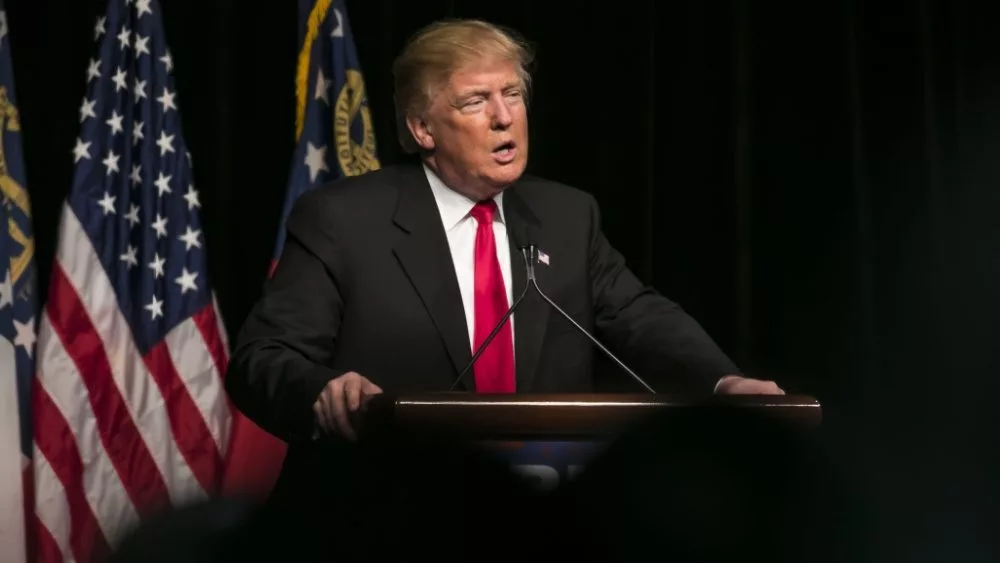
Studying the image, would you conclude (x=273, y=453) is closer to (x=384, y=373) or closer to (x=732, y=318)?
(x=384, y=373)

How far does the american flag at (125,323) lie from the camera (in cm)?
309

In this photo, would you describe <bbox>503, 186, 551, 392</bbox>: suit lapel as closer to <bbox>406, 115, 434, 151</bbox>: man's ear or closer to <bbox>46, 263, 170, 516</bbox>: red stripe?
<bbox>406, 115, 434, 151</bbox>: man's ear

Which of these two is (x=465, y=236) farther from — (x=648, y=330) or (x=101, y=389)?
(x=101, y=389)

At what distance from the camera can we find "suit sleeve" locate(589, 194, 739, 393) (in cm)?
226

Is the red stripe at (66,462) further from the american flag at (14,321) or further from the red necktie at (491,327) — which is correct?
the red necktie at (491,327)

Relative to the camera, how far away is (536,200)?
2.62 metres

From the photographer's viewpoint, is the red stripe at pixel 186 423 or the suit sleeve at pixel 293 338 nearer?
the suit sleeve at pixel 293 338

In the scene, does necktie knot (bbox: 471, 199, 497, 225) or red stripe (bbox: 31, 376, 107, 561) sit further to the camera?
red stripe (bbox: 31, 376, 107, 561)

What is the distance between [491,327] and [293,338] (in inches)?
14.9

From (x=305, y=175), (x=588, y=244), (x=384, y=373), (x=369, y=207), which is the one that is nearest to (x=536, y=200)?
(x=588, y=244)

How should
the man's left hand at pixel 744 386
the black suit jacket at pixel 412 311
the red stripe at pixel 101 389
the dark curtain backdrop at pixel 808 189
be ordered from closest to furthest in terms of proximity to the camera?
1. the man's left hand at pixel 744 386
2. the black suit jacket at pixel 412 311
3. the red stripe at pixel 101 389
4. the dark curtain backdrop at pixel 808 189

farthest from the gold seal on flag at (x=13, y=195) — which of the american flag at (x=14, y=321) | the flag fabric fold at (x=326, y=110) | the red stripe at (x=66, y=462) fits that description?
the flag fabric fold at (x=326, y=110)

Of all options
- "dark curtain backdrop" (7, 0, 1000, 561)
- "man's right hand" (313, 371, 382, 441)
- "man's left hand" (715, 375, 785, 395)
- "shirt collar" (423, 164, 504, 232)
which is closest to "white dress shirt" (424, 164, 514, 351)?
"shirt collar" (423, 164, 504, 232)

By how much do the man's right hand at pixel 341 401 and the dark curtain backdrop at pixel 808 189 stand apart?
1.88 m
